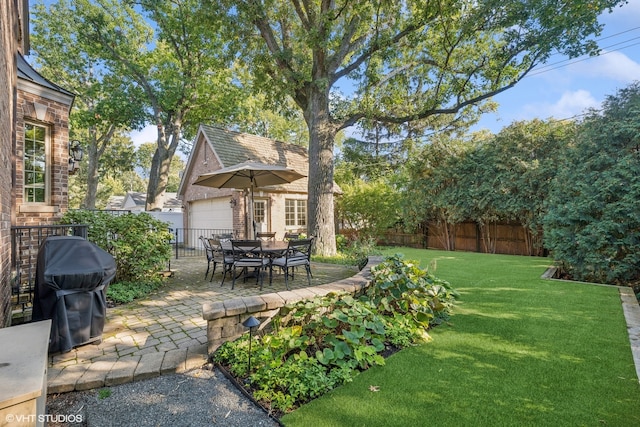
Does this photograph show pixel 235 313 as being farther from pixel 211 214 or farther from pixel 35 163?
pixel 211 214

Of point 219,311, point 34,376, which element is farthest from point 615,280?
point 34,376

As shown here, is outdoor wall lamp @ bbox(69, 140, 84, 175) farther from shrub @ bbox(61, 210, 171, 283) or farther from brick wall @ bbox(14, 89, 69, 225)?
shrub @ bbox(61, 210, 171, 283)

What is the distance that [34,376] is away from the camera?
4.79 ft

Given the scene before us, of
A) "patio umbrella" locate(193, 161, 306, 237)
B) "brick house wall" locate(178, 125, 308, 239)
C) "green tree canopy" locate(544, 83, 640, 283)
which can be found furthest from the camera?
"brick house wall" locate(178, 125, 308, 239)

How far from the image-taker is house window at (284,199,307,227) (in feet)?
44.7

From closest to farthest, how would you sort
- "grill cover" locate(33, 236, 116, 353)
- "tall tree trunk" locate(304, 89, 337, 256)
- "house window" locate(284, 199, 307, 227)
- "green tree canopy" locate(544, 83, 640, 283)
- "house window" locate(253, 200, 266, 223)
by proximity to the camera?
"grill cover" locate(33, 236, 116, 353)
"green tree canopy" locate(544, 83, 640, 283)
"tall tree trunk" locate(304, 89, 337, 256)
"house window" locate(253, 200, 266, 223)
"house window" locate(284, 199, 307, 227)

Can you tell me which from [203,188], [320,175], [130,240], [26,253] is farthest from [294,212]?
[26,253]

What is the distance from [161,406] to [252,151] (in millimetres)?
12437

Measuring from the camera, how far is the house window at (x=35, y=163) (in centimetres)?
579

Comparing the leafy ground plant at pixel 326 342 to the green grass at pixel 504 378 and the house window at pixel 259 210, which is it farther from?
the house window at pixel 259 210

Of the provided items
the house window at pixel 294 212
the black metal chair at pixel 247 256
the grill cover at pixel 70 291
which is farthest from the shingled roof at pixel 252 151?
the grill cover at pixel 70 291

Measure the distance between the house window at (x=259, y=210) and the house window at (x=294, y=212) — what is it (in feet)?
3.76

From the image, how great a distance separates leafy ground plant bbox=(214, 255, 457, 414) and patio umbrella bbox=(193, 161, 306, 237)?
3.74 meters

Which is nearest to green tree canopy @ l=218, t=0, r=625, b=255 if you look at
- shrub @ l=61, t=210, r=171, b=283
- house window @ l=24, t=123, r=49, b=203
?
shrub @ l=61, t=210, r=171, b=283
